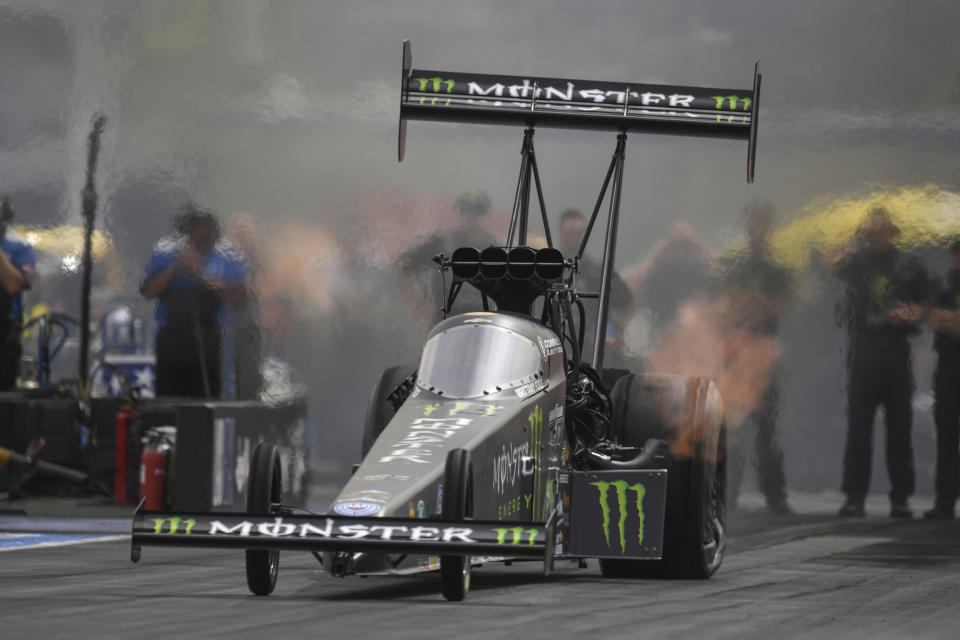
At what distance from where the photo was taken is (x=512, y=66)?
57.6 ft

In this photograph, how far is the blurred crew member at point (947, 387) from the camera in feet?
51.9

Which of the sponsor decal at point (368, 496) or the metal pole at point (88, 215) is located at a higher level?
the metal pole at point (88, 215)

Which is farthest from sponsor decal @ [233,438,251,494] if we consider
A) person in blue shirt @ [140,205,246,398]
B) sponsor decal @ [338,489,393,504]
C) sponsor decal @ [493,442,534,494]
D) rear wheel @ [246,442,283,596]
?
sponsor decal @ [338,489,393,504]

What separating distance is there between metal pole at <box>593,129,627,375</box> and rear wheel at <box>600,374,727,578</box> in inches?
11.2

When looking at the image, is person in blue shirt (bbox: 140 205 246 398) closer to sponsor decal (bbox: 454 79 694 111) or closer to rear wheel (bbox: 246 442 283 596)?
sponsor decal (bbox: 454 79 694 111)

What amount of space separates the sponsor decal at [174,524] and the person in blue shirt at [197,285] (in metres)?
9.55

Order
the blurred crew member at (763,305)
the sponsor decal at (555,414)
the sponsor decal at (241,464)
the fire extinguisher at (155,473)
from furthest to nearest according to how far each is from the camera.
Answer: the blurred crew member at (763,305)
the sponsor decal at (241,464)
the fire extinguisher at (155,473)
the sponsor decal at (555,414)

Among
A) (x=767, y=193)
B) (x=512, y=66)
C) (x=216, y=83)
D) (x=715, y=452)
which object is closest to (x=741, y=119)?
(x=715, y=452)

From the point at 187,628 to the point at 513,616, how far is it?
4.91 feet

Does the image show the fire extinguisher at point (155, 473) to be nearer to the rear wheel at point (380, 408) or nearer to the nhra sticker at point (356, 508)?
the rear wheel at point (380, 408)

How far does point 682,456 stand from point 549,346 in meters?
1.37

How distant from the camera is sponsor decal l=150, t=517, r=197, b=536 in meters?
7.46

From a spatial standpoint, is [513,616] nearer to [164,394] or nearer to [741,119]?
[741,119]

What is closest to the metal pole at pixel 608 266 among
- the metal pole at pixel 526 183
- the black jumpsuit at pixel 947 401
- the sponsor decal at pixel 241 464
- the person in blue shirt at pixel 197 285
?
the metal pole at pixel 526 183
